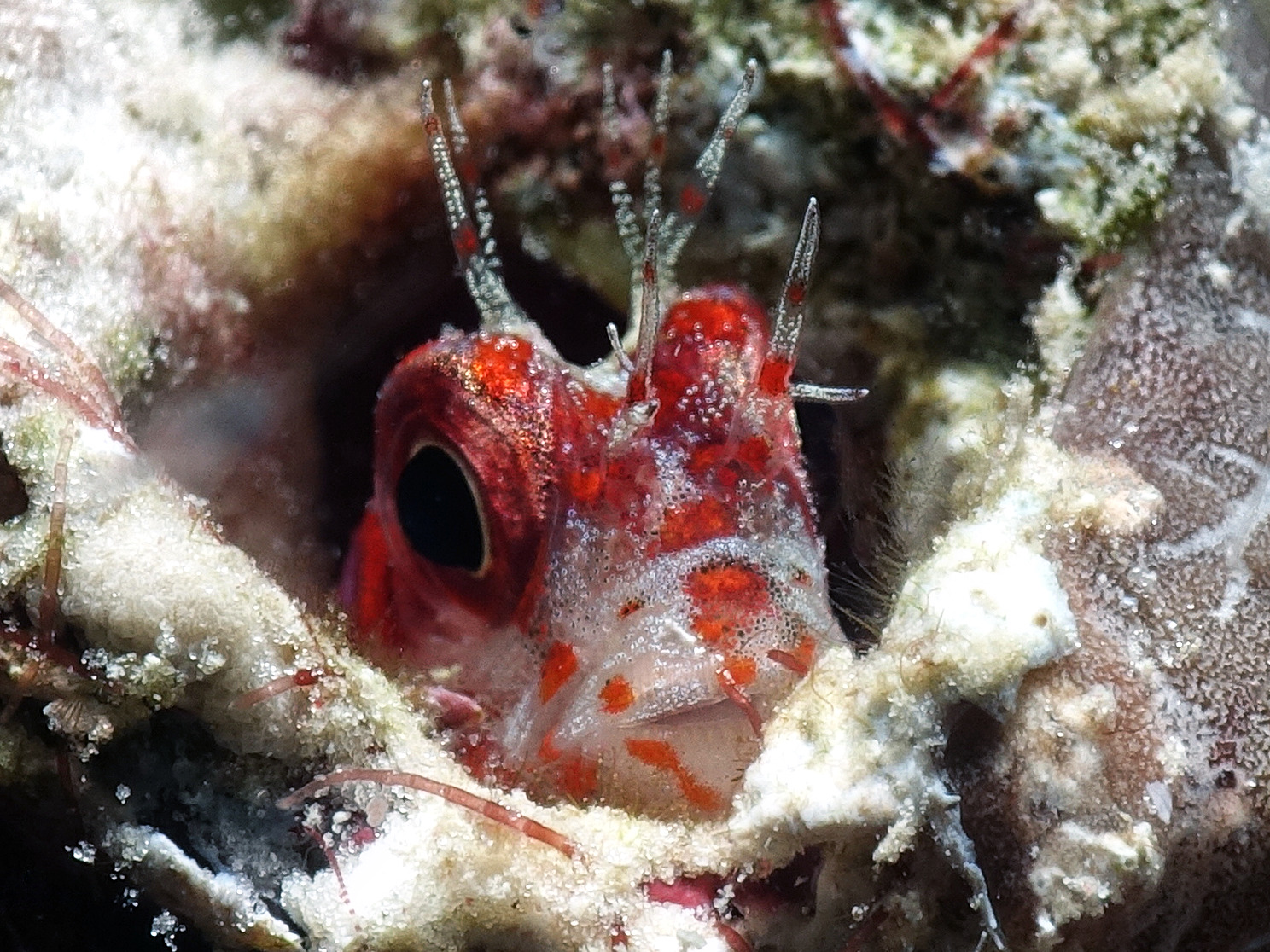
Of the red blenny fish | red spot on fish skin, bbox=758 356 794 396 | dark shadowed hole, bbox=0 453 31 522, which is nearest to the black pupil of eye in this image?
the red blenny fish

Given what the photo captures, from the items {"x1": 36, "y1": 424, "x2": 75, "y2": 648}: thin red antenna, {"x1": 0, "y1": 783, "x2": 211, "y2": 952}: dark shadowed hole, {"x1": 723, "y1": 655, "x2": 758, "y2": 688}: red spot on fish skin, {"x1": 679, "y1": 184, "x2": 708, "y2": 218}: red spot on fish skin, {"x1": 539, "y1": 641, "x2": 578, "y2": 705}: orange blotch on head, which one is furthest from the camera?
{"x1": 679, "y1": 184, "x2": 708, "y2": 218}: red spot on fish skin

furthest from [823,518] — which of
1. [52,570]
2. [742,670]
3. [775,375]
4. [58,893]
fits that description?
[58,893]

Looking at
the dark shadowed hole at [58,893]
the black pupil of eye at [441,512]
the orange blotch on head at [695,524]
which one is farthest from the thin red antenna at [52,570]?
the orange blotch on head at [695,524]

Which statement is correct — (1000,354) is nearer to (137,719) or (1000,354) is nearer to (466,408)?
(466,408)

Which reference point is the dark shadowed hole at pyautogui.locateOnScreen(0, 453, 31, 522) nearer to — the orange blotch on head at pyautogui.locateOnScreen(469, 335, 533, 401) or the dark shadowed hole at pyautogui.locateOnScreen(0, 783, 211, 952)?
the dark shadowed hole at pyautogui.locateOnScreen(0, 783, 211, 952)

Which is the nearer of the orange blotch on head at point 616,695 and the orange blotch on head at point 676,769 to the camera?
the orange blotch on head at point 676,769

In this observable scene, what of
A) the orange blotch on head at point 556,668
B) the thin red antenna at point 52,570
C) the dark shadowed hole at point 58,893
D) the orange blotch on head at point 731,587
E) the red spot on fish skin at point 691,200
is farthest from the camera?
the red spot on fish skin at point 691,200

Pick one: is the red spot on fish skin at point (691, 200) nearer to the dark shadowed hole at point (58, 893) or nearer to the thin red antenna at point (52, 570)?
the thin red antenna at point (52, 570)
